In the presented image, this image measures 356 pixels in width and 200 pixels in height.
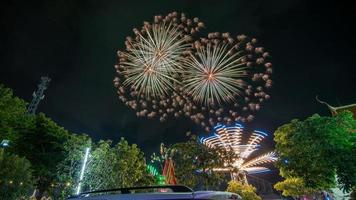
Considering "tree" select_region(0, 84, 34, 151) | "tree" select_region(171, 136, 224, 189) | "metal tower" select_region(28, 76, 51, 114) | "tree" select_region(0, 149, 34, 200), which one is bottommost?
"tree" select_region(0, 149, 34, 200)

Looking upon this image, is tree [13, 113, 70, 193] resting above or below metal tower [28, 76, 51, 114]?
below

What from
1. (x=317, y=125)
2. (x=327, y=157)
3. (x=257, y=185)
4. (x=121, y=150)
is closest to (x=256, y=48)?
(x=317, y=125)

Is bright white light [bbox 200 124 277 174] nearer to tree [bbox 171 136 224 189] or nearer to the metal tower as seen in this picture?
tree [bbox 171 136 224 189]

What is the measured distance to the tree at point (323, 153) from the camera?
20211 millimetres

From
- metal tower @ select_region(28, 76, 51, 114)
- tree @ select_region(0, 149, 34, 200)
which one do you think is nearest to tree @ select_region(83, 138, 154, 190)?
tree @ select_region(0, 149, 34, 200)

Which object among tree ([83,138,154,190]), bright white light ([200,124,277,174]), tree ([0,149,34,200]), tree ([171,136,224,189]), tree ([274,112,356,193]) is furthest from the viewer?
bright white light ([200,124,277,174])

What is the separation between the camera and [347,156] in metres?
20.3

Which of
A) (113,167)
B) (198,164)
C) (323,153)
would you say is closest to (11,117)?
(113,167)

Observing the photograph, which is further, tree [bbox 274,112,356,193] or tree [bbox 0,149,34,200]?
tree [bbox 274,112,356,193]

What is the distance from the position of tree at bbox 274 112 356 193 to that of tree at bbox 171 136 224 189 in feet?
29.0

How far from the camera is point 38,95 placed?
59312 millimetres

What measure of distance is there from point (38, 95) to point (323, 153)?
5542cm

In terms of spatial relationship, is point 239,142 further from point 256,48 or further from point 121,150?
point 256,48

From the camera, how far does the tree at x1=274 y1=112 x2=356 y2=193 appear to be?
20211mm
